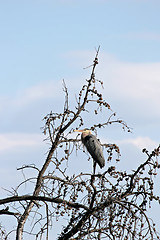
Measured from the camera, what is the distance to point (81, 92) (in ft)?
32.2

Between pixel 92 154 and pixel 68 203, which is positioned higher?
pixel 92 154

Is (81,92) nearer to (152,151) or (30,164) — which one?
(30,164)

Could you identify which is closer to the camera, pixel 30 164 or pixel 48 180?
pixel 48 180

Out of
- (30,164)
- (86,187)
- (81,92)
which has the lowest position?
(86,187)

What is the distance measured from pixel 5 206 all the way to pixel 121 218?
308 cm

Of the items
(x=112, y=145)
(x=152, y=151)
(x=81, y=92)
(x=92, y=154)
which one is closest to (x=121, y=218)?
(x=152, y=151)

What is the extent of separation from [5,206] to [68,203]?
2048 millimetres

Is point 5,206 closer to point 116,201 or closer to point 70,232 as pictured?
point 70,232

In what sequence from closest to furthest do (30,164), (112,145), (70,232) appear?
(70,232) → (112,145) → (30,164)

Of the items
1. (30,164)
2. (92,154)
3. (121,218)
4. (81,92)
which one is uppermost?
(92,154)

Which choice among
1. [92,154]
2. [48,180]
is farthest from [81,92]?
[92,154]

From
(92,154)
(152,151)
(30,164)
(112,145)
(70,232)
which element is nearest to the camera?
(152,151)

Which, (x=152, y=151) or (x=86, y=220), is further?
(x=86, y=220)

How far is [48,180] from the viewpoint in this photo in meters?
9.66
